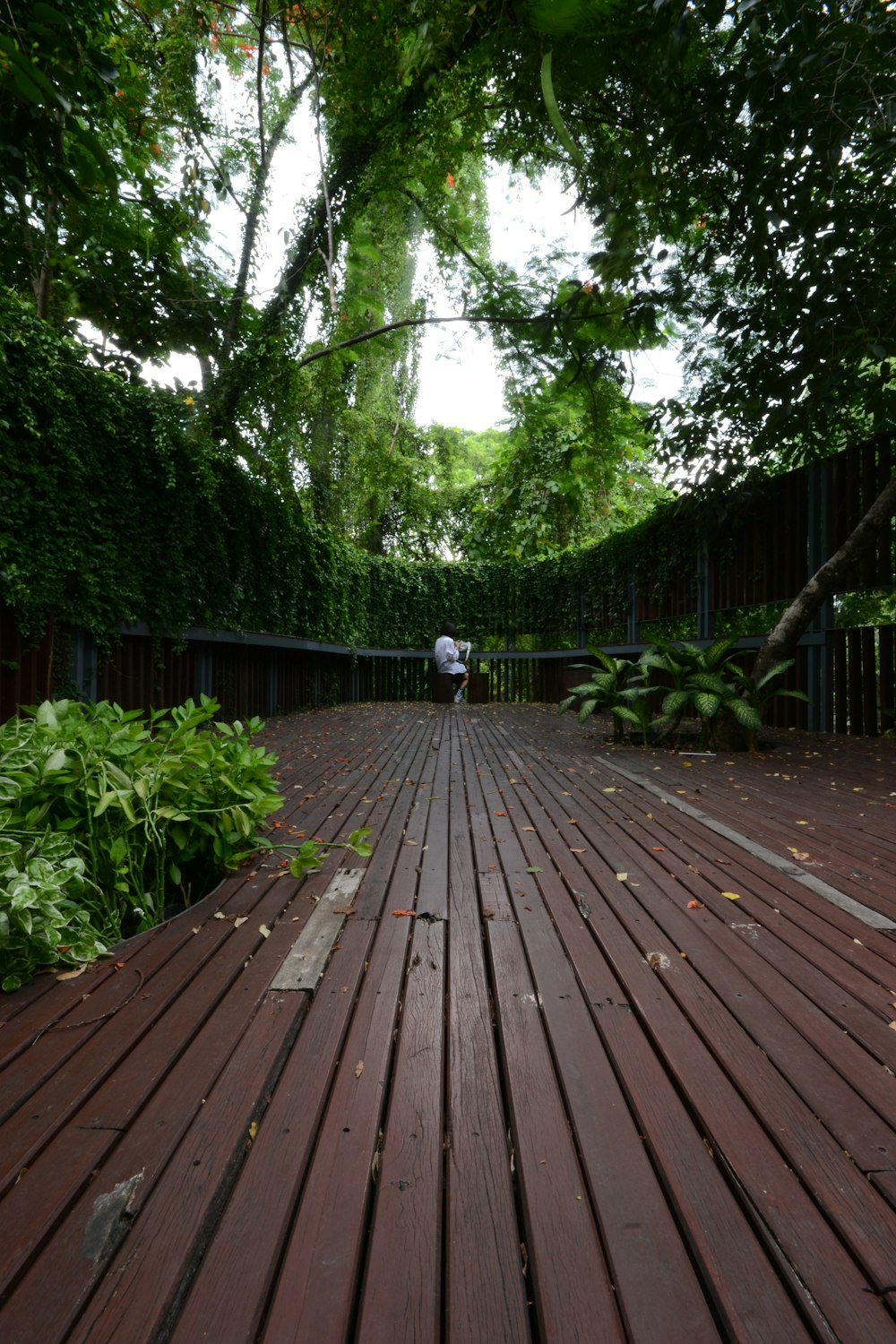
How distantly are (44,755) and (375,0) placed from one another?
7.46m

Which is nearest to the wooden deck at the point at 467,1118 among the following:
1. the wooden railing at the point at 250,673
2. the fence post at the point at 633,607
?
the wooden railing at the point at 250,673

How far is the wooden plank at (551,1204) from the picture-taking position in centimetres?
95

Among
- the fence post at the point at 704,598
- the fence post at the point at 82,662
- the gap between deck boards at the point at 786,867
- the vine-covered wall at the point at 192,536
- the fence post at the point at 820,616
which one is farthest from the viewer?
the fence post at the point at 704,598

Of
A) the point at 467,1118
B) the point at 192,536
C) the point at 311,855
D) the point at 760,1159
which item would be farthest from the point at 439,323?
the point at 760,1159

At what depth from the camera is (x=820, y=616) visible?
25.0 feet

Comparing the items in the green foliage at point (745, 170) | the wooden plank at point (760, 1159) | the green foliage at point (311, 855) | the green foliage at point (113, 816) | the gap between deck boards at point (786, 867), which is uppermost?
the green foliage at point (745, 170)

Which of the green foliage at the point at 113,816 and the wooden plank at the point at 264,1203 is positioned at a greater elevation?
the green foliage at the point at 113,816

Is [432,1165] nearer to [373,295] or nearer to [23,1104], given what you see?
[23,1104]

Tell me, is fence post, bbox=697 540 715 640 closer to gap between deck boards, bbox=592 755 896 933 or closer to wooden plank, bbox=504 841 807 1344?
gap between deck boards, bbox=592 755 896 933

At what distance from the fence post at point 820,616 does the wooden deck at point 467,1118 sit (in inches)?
211

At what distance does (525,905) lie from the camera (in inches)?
99.0

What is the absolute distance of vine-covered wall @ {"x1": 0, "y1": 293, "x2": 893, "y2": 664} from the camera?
196 inches

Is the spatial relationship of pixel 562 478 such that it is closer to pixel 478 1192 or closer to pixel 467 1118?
pixel 467 1118

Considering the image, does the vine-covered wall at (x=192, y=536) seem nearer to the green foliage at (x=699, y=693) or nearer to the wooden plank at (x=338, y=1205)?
the green foliage at (x=699, y=693)
